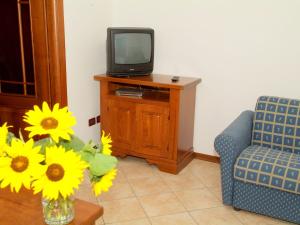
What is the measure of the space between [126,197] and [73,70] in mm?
1241

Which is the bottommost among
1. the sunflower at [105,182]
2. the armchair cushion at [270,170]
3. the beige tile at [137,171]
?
the beige tile at [137,171]

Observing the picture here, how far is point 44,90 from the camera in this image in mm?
2969

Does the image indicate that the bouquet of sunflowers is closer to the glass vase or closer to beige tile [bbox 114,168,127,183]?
the glass vase

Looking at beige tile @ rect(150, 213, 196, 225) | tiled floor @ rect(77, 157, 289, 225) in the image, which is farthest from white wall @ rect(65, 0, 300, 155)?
beige tile @ rect(150, 213, 196, 225)

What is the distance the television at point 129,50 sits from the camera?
3178mm

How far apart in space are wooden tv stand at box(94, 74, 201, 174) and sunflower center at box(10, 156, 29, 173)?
204cm

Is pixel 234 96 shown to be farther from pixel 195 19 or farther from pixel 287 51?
pixel 195 19

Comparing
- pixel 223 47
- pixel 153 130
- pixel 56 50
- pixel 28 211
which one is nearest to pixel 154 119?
pixel 153 130

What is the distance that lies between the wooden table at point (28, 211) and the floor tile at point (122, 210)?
1.03 metres

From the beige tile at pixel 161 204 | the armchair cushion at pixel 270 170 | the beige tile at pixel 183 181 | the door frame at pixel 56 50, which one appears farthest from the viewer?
the beige tile at pixel 183 181

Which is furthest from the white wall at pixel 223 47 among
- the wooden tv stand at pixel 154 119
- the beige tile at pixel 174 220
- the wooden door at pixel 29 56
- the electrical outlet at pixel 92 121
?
the beige tile at pixel 174 220

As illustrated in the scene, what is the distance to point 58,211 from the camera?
4.01ft

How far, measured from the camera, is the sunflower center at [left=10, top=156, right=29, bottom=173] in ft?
3.29

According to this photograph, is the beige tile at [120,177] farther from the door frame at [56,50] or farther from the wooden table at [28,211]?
the wooden table at [28,211]
